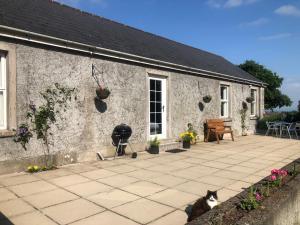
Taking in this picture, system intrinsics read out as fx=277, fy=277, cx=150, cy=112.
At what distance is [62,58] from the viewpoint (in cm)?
674

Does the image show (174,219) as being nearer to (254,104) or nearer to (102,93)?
(102,93)

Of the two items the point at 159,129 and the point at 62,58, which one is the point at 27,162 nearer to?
the point at 62,58

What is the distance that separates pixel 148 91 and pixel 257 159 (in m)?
3.95

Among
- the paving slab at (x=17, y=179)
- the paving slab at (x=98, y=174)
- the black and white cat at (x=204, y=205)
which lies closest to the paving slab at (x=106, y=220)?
the black and white cat at (x=204, y=205)

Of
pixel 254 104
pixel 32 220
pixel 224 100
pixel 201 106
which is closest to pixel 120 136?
pixel 32 220

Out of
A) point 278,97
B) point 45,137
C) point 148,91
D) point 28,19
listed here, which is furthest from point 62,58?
point 278,97

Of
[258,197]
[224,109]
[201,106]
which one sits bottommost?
[258,197]

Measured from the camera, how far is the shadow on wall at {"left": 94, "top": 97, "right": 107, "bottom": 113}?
295 inches

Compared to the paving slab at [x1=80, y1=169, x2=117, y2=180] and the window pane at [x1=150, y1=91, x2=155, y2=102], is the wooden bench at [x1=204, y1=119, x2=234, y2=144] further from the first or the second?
the paving slab at [x1=80, y1=169, x2=117, y2=180]

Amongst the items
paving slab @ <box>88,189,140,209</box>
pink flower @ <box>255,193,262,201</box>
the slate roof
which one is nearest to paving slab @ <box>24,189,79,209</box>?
paving slab @ <box>88,189,140,209</box>

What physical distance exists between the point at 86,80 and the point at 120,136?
5.93 ft

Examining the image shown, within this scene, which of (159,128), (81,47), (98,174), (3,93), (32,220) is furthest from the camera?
(159,128)

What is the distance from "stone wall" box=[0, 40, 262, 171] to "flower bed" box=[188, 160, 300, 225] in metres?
4.55

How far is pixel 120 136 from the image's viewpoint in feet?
25.6
